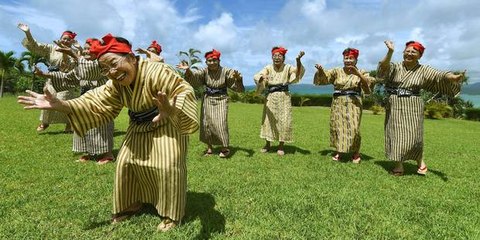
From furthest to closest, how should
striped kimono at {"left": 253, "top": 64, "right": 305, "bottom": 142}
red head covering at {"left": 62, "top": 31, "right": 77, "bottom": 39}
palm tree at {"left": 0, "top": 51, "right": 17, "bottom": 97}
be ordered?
palm tree at {"left": 0, "top": 51, "right": 17, "bottom": 97}
striped kimono at {"left": 253, "top": 64, "right": 305, "bottom": 142}
red head covering at {"left": 62, "top": 31, "right": 77, "bottom": 39}

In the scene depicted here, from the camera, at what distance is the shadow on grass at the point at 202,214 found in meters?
4.14

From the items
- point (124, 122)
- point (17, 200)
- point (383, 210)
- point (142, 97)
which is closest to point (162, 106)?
point (142, 97)

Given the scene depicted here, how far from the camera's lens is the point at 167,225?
407 centimetres

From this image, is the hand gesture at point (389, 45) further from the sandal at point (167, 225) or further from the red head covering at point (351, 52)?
the sandal at point (167, 225)

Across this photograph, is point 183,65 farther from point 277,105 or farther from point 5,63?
point 5,63

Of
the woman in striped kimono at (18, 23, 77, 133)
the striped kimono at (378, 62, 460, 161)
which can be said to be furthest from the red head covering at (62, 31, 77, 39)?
the striped kimono at (378, 62, 460, 161)

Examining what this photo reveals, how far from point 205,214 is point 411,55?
4156 millimetres

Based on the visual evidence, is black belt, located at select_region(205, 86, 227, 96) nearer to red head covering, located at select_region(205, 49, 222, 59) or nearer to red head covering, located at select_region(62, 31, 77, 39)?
red head covering, located at select_region(205, 49, 222, 59)

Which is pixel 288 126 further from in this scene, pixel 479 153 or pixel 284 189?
pixel 479 153

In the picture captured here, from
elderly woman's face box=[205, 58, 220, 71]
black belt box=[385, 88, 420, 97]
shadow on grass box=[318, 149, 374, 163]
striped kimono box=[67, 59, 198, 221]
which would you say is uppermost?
elderly woman's face box=[205, 58, 220, 71]

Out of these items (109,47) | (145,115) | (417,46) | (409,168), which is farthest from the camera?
(409,168)

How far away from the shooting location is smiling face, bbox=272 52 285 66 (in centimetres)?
813

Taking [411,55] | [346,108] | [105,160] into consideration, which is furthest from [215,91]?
[411,55]

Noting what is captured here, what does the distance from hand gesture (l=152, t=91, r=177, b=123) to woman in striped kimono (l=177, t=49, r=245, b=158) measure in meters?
4.34
